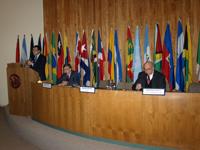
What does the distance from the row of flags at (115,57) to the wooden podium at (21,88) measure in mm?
1436

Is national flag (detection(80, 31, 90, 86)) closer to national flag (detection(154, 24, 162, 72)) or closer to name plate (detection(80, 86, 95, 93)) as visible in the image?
national flag (detection(154, 24, 162, 72))

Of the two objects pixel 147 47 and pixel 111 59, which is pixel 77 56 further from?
pixel 147 47

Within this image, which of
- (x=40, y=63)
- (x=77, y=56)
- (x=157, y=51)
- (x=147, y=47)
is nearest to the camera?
(x=157, y=51)

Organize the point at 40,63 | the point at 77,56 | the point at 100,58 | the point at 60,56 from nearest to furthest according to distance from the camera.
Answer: the point at 100,58, the point at 40,63, the point at 77,56, the point at 60,56

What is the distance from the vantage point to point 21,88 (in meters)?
5.98

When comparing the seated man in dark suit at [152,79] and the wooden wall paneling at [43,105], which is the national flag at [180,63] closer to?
the seated man in dark suit at [152,79]

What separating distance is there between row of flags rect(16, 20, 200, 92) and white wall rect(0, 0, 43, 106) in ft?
0.93

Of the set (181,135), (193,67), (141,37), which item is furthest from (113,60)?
(181,135)

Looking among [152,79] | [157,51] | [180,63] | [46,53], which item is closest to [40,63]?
[46,53]

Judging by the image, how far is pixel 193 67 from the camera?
590cm

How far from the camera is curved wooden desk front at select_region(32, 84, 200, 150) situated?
3691 mm

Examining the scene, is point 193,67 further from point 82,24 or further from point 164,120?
point 82,24

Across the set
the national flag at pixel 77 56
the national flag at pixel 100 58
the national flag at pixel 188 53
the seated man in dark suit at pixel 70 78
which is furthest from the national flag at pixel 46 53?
the national flag at pixel 188 53

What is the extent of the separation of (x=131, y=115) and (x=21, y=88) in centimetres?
301
